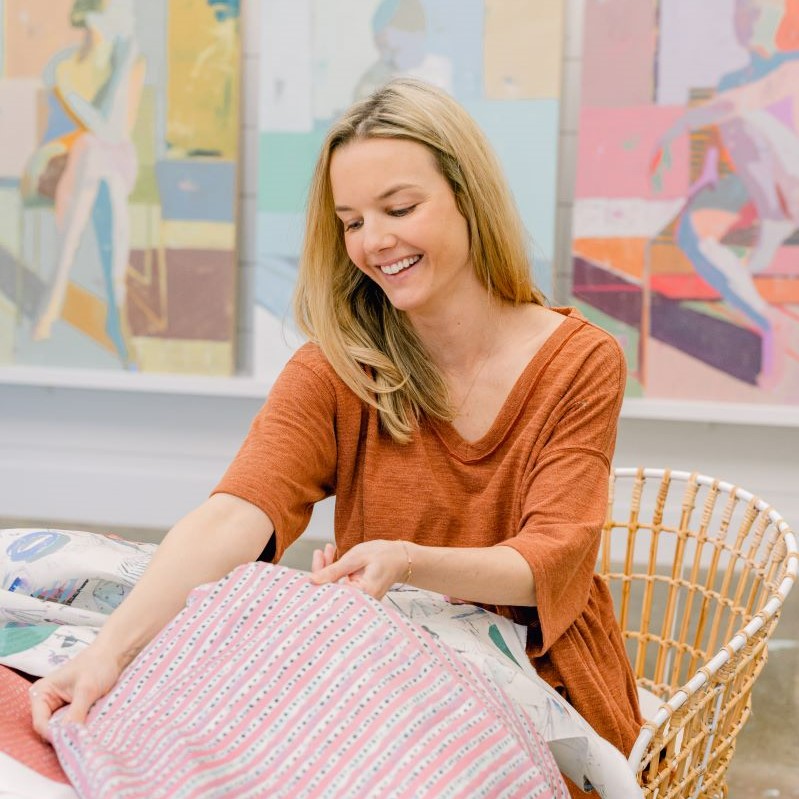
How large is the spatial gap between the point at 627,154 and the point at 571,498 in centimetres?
205

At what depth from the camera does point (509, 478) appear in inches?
61.4

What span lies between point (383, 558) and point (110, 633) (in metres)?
0.31

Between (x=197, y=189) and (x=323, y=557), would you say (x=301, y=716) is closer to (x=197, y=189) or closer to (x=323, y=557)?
(x=323, y=557)

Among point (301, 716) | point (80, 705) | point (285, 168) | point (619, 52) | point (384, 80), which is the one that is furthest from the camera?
point (285, 168)

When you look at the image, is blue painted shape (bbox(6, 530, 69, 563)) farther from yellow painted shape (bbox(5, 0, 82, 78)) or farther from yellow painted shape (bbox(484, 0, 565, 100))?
yellow painted shape (bbox(5, 0, 82, 78))

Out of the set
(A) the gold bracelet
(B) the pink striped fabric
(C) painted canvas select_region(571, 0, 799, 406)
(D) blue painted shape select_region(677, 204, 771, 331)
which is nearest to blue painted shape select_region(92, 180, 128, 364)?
(C) painted canvas select_region(571, 0, 799, 406)

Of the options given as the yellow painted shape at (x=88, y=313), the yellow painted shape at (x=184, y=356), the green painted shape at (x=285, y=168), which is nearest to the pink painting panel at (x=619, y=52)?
the green painted shape at (x=285, y=168)

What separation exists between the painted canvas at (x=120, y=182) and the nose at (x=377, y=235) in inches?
83.8

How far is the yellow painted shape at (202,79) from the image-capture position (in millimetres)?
Answer: 3498

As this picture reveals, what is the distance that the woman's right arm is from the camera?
117cm

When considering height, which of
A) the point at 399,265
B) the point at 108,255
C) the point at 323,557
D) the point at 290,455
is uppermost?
the point at 399,265

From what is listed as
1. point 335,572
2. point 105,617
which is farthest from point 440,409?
point 105,617

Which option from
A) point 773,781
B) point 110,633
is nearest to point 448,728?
point 110,633

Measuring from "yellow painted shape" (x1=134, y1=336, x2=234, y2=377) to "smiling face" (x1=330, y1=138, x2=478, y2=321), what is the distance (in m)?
2.10
